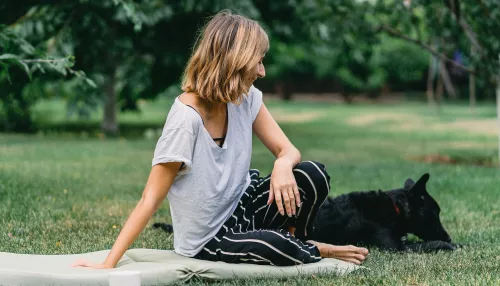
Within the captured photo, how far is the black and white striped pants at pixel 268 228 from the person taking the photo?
159 inches

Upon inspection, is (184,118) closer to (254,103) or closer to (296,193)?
(254,103)

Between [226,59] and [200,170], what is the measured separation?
600mm

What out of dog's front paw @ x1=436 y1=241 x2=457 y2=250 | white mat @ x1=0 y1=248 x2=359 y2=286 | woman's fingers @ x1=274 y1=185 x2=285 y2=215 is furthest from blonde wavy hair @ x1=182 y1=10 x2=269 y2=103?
dog's front paw @ x1=436 y1=241 x2=457 y2=250

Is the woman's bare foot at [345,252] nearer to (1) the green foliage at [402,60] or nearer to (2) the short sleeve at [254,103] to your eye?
(2) the short sleeve at [254,103]

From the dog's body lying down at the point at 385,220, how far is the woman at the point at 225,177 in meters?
0.66

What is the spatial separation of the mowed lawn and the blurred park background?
0.06 feet

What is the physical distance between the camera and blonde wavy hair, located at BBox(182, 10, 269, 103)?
3891 mm

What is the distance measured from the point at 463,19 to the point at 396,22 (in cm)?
93

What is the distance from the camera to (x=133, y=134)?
1698 cm

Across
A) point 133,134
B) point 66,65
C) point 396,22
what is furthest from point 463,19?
point 133,134

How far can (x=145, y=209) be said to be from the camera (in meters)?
3.79

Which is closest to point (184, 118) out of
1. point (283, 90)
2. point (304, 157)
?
point (304, 157)

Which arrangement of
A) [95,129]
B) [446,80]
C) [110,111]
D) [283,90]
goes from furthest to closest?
[283,90] → [95,129] → [110,111] → [446,80]

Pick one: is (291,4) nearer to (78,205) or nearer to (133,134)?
(133,134)
